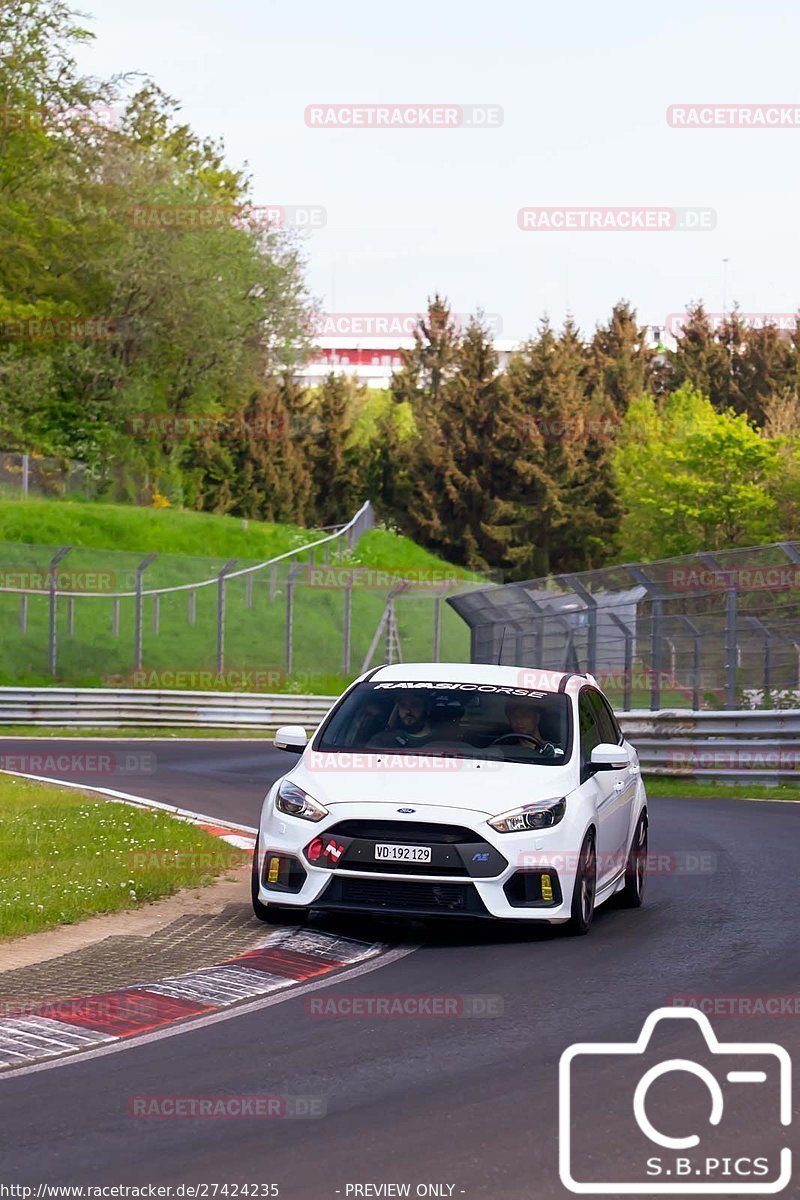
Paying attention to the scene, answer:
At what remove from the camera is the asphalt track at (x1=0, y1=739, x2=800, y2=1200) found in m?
5.53

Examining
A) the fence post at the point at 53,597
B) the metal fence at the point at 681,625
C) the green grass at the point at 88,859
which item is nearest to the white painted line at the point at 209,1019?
the green grass at the point at 88,859

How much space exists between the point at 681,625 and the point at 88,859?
14.3m

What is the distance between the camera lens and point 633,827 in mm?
11859

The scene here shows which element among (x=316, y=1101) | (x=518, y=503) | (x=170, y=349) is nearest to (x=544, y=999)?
(x=316, y=1101)

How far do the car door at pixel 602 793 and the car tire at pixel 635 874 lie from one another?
0.23 meters

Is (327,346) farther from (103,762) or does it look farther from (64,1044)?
(64,1044)

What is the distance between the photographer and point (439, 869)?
9820 millimetres

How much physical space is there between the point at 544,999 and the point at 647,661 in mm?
18600

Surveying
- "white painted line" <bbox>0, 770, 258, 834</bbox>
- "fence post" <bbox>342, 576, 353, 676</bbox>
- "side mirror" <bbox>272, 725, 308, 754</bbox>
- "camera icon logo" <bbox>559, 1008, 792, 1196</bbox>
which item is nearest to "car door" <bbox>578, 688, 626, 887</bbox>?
"side mirror" <bbox>272, 725, 308, 754</bbox>

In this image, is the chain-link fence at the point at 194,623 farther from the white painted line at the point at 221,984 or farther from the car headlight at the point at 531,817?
the white painted line at the point at 221,984

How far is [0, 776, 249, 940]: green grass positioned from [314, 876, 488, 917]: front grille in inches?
75.1

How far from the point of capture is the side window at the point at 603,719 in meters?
12.0

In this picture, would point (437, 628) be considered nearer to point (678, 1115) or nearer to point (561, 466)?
point (678, 1115)

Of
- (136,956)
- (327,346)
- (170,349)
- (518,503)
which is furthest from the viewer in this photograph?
(327,346)
